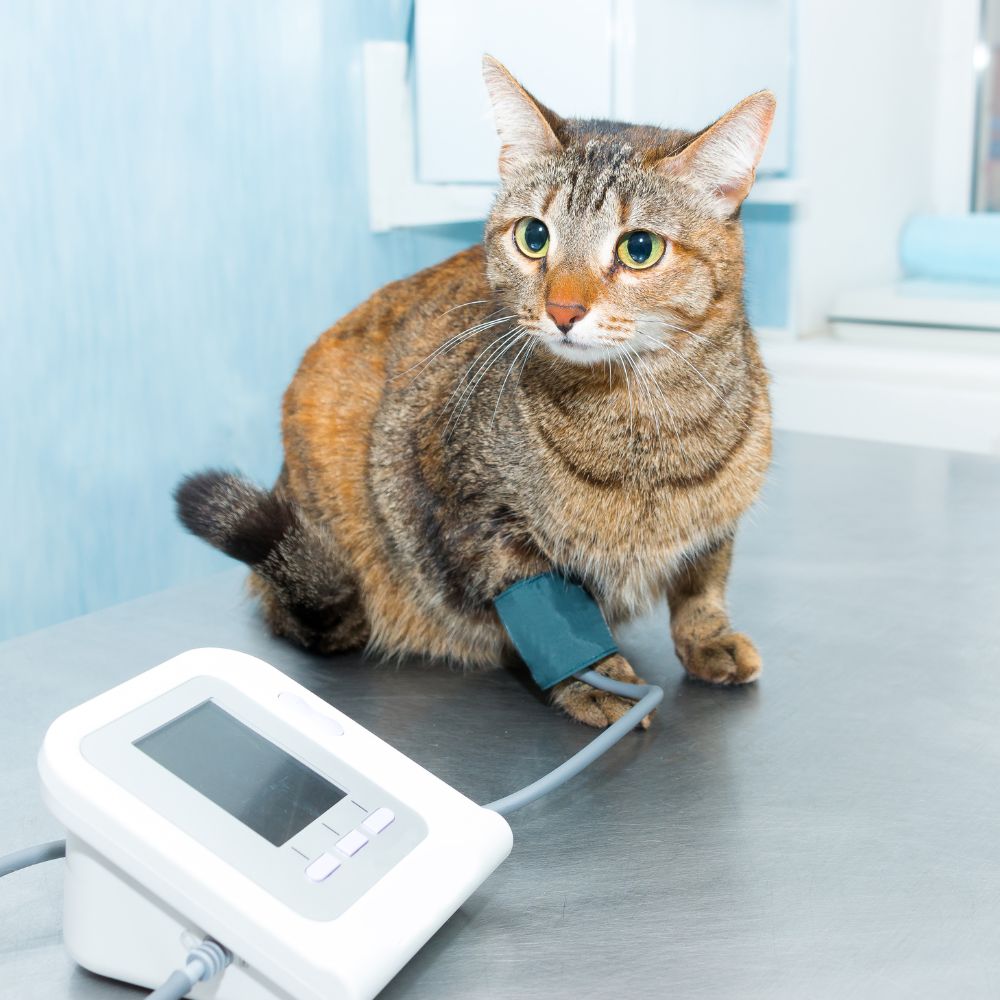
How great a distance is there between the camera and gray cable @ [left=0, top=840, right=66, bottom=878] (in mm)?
619

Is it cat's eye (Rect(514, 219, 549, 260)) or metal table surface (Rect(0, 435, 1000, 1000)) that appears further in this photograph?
cat's eye (Rect(514, 219, 549, 260))

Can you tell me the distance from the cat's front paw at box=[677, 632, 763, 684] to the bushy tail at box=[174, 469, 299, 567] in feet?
1.13

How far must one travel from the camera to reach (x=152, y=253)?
1521 mm

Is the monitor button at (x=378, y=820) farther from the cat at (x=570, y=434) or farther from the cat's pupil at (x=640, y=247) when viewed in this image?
the cat's pupil at (x=640, y=247)

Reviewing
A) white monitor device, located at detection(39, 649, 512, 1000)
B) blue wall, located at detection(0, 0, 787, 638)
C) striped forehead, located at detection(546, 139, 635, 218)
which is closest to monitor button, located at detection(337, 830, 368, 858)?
white monitor device, located at detection(39, 649, 512, 1000)

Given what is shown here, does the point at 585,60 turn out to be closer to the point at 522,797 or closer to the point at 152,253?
the point at 152,253

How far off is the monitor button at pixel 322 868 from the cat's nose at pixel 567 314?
414 mm

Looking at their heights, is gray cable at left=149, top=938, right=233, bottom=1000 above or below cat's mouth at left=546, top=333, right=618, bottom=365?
below

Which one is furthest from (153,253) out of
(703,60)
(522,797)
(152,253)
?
(522,797)

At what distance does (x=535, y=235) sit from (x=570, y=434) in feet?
0.52

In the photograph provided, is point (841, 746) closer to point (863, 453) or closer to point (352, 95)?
point (863, 453)

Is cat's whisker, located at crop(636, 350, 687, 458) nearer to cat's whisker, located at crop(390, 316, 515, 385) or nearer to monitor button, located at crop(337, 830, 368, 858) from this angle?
cat's whisker, located at crop(390, 316, 515, 385)

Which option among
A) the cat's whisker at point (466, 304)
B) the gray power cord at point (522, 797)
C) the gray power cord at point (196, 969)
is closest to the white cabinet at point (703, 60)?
the cat's whisker at point (466, 304)

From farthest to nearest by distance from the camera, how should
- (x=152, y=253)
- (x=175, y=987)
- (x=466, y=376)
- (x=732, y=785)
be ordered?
1. (x=152, y=253)
2. (x=466, y=376)
3. (x=732, y=785)
4. (x=175, y=987)
